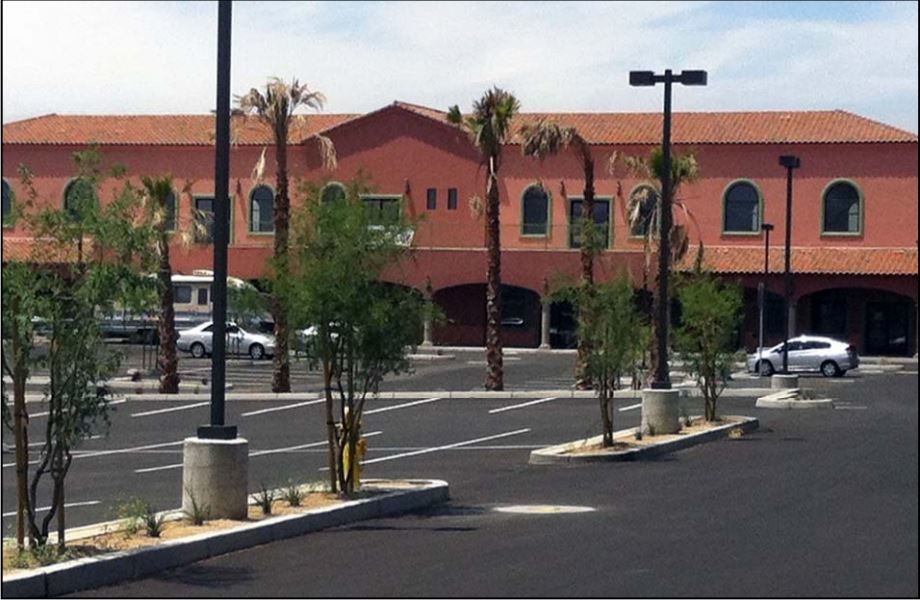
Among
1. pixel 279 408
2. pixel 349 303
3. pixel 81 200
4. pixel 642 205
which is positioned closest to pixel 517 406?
pixel 279 408

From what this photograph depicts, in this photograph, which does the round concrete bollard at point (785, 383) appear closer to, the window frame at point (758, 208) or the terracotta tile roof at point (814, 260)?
the terracotta tile roof at point (814, 260)

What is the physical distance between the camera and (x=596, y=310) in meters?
25.7

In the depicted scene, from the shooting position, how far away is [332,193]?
19.2 metres

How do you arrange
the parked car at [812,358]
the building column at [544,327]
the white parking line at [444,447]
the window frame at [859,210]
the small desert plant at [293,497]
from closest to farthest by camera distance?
the small desert plant at [293,497] → the white parking line at [444,447] → the parked car at [812,358] → the window frame at [859,210] → the building column at [544,327]

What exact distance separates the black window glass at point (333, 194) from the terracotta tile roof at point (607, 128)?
142ft

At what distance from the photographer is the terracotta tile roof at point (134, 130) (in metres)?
68.0

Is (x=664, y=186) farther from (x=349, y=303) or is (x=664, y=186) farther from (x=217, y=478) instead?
(x=217, y=478)

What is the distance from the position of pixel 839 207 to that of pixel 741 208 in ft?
12.2

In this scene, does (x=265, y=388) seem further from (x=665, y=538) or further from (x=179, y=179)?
(x=665, y=538)

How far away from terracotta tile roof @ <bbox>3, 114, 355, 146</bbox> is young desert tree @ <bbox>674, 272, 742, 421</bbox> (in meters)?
36.6

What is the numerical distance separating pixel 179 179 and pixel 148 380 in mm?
21851

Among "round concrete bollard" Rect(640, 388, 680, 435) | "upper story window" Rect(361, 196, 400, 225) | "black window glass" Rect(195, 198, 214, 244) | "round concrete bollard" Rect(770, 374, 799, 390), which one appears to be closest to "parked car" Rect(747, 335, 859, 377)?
"round concrete bollard" Rect(770, 374, 799, 390)

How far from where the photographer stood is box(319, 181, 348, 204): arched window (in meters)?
18.5

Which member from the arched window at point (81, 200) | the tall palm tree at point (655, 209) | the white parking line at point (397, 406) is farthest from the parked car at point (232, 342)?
the arched window at point (81, 200)
